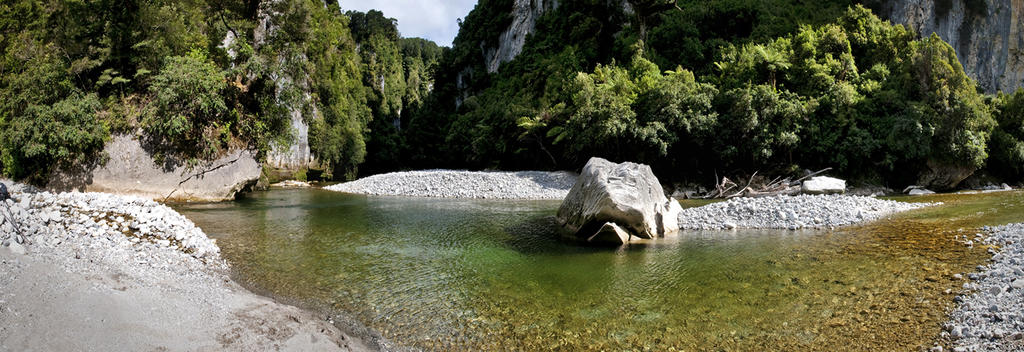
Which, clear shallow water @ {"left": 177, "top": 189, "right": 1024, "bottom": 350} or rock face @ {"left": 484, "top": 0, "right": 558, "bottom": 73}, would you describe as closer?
clear shallow water @ {"left": 177, "top": 189, "right": 1024, "bottom": 350}

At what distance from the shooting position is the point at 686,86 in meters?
28.3

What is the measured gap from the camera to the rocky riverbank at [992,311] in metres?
4.80

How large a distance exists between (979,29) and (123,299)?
55.0m

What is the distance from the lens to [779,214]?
1388cm

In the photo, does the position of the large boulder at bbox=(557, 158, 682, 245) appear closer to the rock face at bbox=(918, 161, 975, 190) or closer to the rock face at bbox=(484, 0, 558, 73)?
the rock face at bbox=(918, 161, 975, 190)

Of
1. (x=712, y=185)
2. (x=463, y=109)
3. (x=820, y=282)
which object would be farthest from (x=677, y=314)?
(x=463, y=109)

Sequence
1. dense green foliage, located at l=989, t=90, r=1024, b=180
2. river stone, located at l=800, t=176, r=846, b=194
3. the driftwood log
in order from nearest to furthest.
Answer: river stone, located at l=800, t=176, r=846, b=194 → the driftwood log → dense green foliage, located at l=989, t=90, r=1024, b=180

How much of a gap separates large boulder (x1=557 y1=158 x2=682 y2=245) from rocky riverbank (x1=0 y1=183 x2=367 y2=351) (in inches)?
304

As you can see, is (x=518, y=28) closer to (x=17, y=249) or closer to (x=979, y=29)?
(x=979, y=29)

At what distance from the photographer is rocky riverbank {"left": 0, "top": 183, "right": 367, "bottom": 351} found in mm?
4293

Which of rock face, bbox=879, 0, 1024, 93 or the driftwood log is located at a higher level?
rock face, bbox=879, 0, 1024, 93

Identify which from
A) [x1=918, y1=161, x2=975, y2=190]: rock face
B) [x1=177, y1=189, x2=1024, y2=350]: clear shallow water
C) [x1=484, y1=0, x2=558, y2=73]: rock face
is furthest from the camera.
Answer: [x1=484, y1=0, x2=558, y2=73]: rock face

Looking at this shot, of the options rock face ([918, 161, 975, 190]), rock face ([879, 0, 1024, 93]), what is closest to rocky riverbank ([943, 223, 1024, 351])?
rock face ([918, 161, 975, 190])

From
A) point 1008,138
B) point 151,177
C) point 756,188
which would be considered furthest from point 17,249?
point 1008,138
